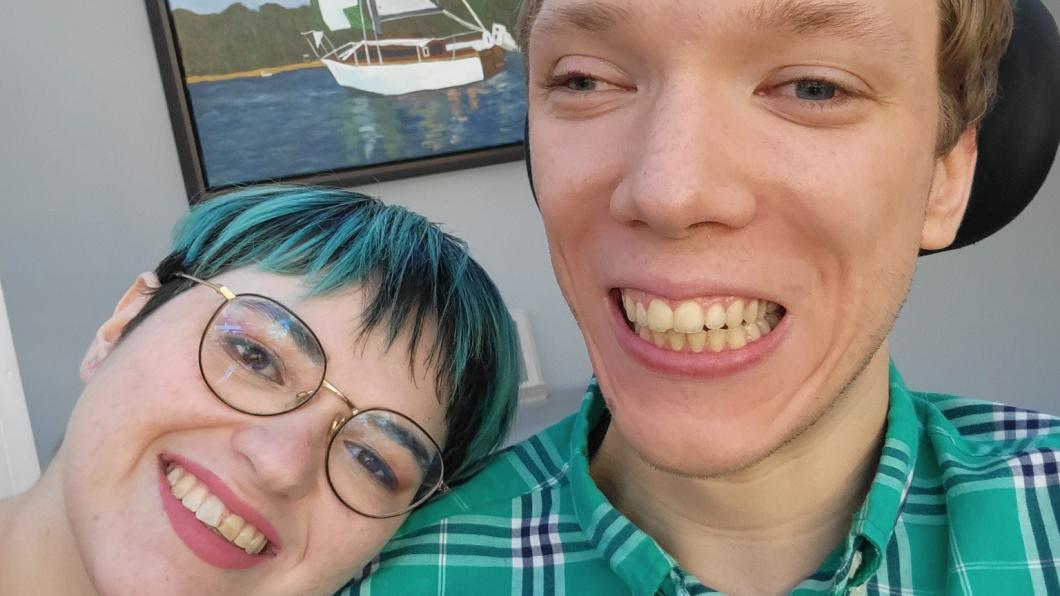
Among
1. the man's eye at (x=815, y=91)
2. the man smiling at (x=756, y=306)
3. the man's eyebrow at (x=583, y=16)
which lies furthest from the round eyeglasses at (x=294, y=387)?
the man's eye at (x=815, y=91)

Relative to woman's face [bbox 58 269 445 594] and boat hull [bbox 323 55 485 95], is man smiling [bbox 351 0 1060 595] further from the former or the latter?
boat hull [bbox 323 55 485 95]

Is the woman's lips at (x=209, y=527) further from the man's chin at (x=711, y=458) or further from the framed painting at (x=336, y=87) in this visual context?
the framed painting at (x=336, y=87)

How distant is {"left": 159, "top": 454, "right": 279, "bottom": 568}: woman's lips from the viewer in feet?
2.66

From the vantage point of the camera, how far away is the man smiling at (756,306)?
25.0 inches

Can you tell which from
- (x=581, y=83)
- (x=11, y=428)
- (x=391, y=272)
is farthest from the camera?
(x=11, y=428)

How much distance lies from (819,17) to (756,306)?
26 centimetres

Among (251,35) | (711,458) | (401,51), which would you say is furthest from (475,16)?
(711,458)

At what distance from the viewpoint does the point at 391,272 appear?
0.96 meters

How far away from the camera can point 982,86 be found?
2.66ft

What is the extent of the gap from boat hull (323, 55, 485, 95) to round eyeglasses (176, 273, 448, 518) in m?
0.89

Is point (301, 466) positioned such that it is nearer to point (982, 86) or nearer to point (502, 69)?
point (982, 86)

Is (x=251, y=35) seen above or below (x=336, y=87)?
above

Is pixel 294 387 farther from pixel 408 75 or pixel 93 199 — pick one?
pixel 93 199

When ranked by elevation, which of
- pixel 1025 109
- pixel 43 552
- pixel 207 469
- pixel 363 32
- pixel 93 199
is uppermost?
pixel 363 32
